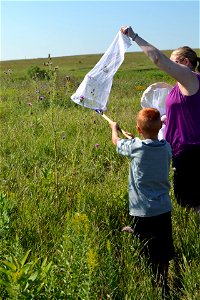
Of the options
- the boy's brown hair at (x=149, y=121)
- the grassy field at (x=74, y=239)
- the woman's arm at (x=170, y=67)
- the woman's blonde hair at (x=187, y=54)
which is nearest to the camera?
the grassy field at (x=74, y=239)

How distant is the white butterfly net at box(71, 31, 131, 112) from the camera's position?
10.9ft

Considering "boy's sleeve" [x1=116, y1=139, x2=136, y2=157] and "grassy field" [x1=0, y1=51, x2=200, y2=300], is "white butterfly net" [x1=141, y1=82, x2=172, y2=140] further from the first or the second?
"boy's sleeve" [x1=116, y1=139, x2=136, y2=157]

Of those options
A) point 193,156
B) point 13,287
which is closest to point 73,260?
point 13,287

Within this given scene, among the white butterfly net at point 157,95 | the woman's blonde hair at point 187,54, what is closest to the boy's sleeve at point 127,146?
the woman's blonde hair at point 187,54

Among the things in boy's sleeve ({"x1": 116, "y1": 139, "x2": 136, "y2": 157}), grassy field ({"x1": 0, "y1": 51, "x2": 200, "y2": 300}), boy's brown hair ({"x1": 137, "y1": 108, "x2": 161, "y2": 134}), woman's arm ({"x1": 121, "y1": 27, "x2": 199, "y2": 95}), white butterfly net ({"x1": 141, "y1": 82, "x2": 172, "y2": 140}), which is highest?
woman's arm ({"x1": 121, "y1": 27, "x2": 199, "y2": 95})

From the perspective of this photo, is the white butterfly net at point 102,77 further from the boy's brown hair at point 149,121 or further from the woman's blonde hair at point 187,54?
the boy's brown hair at point 149,121

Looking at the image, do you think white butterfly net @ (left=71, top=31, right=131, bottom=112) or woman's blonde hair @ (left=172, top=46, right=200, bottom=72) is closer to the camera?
woman's blonde hair @ (left=172, top=46, right=200, bottom=72)

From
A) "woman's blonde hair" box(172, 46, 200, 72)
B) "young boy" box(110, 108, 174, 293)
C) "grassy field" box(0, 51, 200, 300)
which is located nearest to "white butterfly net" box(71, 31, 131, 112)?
"grassy field" box(0, 51, 200, 300)

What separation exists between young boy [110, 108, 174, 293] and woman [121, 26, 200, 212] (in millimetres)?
386

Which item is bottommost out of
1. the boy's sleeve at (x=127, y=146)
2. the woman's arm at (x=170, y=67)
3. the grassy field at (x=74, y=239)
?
the grassy field at (x=74, y=239)

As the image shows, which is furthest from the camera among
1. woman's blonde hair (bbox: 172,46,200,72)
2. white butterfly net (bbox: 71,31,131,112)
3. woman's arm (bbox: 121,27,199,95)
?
white butterfly net (bbox: 71,31,131,112)

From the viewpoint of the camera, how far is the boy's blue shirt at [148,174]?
2697 millimetres

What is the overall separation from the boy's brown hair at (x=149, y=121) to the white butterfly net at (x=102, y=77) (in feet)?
2.39

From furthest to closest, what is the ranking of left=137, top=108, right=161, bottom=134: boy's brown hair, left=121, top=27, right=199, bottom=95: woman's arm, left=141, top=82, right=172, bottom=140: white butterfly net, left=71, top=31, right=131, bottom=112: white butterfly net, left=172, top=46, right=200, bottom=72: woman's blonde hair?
left=141, top=82, right=172, bottom=140: white butterfly net < left=71, top=31, right=131, bottom=112: white butterfly net < left=172, top=46, right=200, bottom=72: woman's blonde hair < left=121, top=27, right=199, bottom=95: woman's arm < left=137, top=108, right=161, bottom=134: boy's brown hair
